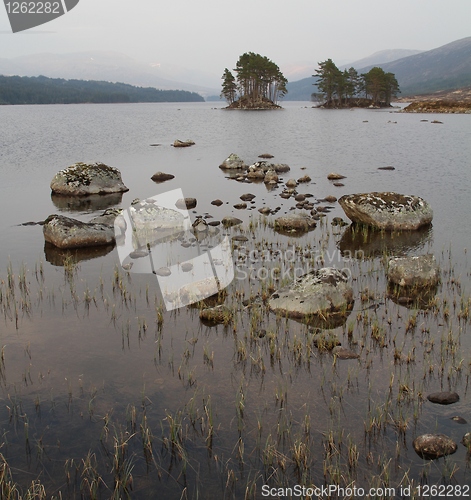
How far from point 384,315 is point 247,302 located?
331 centimetres

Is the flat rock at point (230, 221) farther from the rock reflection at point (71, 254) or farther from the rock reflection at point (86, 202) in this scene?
the rock reflection at point (86, 202)

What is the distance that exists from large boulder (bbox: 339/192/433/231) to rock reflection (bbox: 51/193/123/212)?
1269cm

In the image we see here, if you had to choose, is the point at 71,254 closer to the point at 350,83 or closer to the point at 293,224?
the point at 293,224

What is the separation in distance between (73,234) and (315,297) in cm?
965

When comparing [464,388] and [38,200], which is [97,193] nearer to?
[38,200]

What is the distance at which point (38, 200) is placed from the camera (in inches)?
1047

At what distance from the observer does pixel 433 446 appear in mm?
6957

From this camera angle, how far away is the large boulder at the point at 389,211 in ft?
63.9

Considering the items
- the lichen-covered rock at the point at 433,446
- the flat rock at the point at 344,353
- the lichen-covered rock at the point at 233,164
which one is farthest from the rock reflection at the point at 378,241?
the lichen-covered rock at the point at 233,164

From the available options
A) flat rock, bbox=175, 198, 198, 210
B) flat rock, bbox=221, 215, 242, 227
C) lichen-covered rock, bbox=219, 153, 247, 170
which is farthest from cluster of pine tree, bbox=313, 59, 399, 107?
flat rock, bbox=221, 215, 242, 227

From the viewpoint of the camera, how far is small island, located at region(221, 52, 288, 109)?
482ft

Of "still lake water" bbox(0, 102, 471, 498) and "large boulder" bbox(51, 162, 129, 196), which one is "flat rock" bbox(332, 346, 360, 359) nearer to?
"still lake water" bbox(0, 102, 471, 498)

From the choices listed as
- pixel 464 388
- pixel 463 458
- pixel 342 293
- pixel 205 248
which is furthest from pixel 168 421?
pixel 205 248

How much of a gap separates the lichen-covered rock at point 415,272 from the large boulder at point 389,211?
6.01 metres
